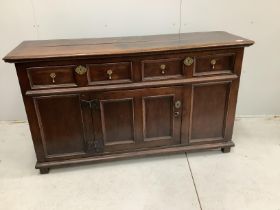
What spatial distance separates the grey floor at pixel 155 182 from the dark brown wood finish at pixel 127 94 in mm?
99

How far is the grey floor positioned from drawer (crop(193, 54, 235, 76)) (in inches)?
27.0

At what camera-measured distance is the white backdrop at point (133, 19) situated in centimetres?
209

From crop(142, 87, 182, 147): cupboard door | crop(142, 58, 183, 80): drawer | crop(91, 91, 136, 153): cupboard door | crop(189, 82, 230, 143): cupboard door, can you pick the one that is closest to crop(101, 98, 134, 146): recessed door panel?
crop(91, 91, 136, 153): cupboard door

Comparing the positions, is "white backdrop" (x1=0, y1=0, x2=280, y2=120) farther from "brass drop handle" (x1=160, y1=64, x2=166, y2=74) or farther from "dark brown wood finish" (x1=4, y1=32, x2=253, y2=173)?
"brass drop handle" (x1=160, y1=64, x2=166, y2=74)

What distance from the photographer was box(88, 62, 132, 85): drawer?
1.64 meters

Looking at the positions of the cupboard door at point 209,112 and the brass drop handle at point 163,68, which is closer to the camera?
the brass drop handle at point 163,68

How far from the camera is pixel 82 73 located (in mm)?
1623

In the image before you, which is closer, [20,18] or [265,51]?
Result: [20,18]

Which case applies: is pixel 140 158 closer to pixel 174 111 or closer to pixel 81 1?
pixel 174 111

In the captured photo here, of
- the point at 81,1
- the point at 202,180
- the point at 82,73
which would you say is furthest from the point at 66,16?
A: the point at 202,180

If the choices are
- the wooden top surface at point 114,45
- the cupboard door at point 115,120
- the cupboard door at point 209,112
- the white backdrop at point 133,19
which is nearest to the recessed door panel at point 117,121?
the cupboard door at point 115,120

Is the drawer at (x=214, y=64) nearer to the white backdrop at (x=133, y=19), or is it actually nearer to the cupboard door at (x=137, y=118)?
the cupboard door at (x=137, y=118)

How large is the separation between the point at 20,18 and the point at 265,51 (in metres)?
2.14

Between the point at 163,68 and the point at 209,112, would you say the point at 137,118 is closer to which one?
the point at 163,68
